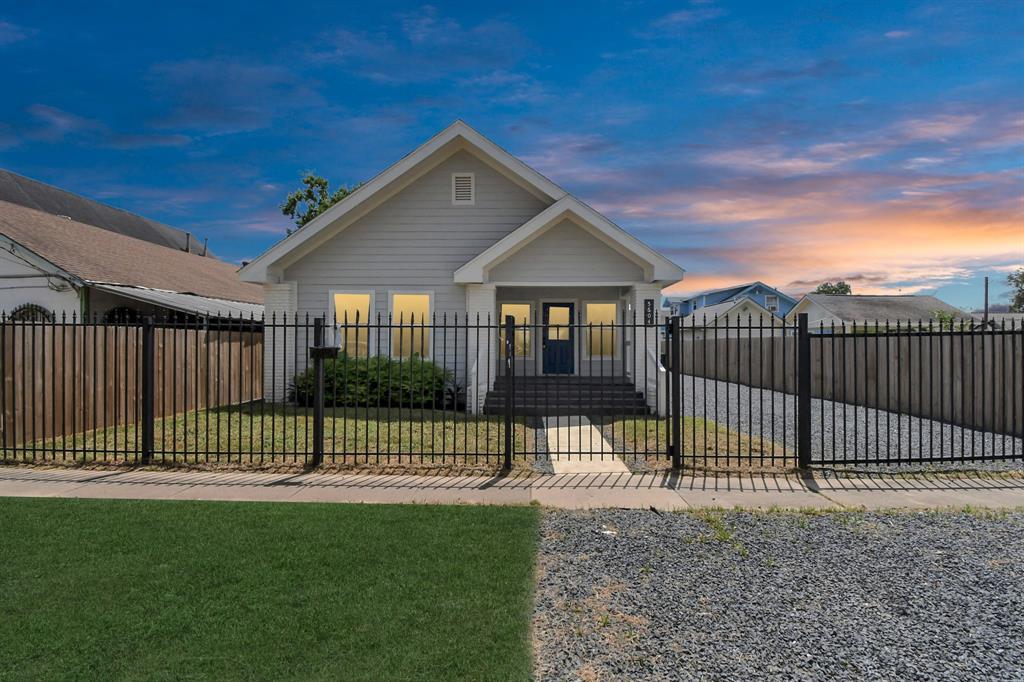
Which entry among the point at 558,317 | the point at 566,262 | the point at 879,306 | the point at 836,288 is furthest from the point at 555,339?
the point at 836,288

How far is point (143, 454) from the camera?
9.95m

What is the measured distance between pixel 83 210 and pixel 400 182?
775 inches

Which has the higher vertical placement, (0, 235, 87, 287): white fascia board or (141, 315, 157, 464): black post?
(0, 235, 87, 287): white fascia board

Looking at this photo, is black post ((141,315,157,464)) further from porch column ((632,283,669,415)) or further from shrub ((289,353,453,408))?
porch column ((632,283,669,415))

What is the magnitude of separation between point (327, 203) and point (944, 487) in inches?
1280

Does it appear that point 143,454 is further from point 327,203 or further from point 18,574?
point 327,203

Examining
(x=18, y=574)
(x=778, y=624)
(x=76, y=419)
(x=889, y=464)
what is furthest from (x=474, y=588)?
(x=76, y=419)

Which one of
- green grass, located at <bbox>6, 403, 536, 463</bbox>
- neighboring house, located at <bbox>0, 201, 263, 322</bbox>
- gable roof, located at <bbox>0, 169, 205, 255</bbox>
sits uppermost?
gable roof, located at <bbox>0, 169, 205, 255</bbox>

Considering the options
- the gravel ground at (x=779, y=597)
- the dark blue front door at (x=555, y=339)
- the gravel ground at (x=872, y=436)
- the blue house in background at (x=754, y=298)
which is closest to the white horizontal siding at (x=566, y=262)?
the dark blue front door at (x=555, y=339)

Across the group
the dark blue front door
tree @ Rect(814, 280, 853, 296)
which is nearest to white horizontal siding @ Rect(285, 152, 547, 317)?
the dark blue front door

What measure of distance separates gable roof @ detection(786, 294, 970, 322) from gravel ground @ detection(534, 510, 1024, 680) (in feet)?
141

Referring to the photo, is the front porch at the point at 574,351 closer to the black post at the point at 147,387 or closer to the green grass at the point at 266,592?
the black post at the point at 147,387

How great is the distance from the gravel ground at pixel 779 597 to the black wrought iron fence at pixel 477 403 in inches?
95.3

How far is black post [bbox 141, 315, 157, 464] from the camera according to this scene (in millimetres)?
9648
